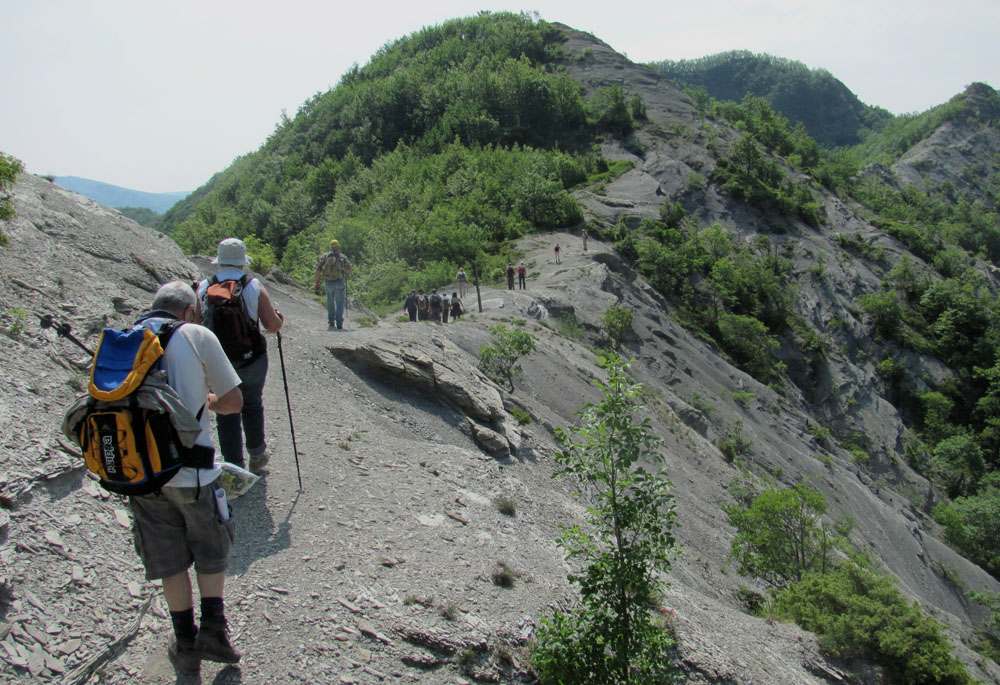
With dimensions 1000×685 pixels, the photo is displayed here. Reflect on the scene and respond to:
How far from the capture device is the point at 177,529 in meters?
3.71

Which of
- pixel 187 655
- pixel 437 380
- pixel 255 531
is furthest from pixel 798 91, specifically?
pixel 187 655

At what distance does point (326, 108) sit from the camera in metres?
64.9

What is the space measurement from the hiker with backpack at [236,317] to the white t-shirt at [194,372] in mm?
1895

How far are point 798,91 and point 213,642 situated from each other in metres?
211

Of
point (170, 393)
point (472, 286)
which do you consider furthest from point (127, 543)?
point (472, 286)

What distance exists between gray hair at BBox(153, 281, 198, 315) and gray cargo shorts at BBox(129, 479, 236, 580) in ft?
3.41

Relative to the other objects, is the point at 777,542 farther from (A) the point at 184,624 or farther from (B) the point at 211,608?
(A) the point at 184,624

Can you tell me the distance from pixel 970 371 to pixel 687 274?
1010 inches

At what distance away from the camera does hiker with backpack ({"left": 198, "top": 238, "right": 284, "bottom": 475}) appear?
5.54m

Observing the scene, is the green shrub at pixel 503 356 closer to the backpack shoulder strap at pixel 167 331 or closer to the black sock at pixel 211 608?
the black sock at pixel 211 608

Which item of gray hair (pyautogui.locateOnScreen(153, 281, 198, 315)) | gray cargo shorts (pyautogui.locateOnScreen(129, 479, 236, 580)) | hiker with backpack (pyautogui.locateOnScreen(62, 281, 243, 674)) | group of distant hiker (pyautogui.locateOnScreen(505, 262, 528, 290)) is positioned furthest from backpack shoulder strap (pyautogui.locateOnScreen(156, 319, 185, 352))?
group of distant hiker (pyautogui.locateOnScreen(505, 262, 528, 290))

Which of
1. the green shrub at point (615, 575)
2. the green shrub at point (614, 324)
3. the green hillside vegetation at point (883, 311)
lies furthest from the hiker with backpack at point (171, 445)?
the green hillside vegetation at point (883, 311)

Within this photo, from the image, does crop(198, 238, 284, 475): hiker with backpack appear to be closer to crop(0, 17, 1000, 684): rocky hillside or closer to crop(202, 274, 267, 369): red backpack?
crop(202, 274, 267, 369): red backpack

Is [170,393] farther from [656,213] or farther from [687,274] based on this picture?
[656,213]
